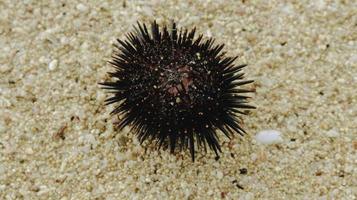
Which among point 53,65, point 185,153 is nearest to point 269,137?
point 185,153

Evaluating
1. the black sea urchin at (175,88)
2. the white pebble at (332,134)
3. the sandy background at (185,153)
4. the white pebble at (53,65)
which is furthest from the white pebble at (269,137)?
the white pebble at (53,65)

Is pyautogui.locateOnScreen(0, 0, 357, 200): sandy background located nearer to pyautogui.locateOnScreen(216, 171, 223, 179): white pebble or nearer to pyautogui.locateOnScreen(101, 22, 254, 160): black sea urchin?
pyautogui.locateOnScreen(216, 171, 223, 179): white pebble

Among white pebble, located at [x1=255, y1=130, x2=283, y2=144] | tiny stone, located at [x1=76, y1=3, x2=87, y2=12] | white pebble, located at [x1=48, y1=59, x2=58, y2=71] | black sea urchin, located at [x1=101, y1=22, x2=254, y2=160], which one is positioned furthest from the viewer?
tiny stone, located at [x1=76, y1=3, x2=87, y2=12]

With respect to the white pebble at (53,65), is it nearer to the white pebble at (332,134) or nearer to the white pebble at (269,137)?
the white pebble at (269,137)

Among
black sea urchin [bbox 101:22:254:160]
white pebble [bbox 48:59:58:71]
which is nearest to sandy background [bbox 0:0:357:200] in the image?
white pebble [bbox 48:59:58:71]

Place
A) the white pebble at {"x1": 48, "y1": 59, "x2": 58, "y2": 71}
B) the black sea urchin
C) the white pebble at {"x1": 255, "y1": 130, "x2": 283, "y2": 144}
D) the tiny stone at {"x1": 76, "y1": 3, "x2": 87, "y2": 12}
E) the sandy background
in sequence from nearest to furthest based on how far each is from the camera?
the black sea urchin, the sandy background, the white pebble at {"x1": 255, "y1": 130, "x2": 283, "y2": 144}, the white pebble at {"x1": 48, "y1": 59, "x2": 58, "y2": 71}, the tiny stone at {"x1": 76, "y1": 3, "x2": 87, "y2": 12}

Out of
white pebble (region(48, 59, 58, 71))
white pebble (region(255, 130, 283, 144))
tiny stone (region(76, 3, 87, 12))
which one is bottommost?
white pebble (region(255, 130, 283, 144))
